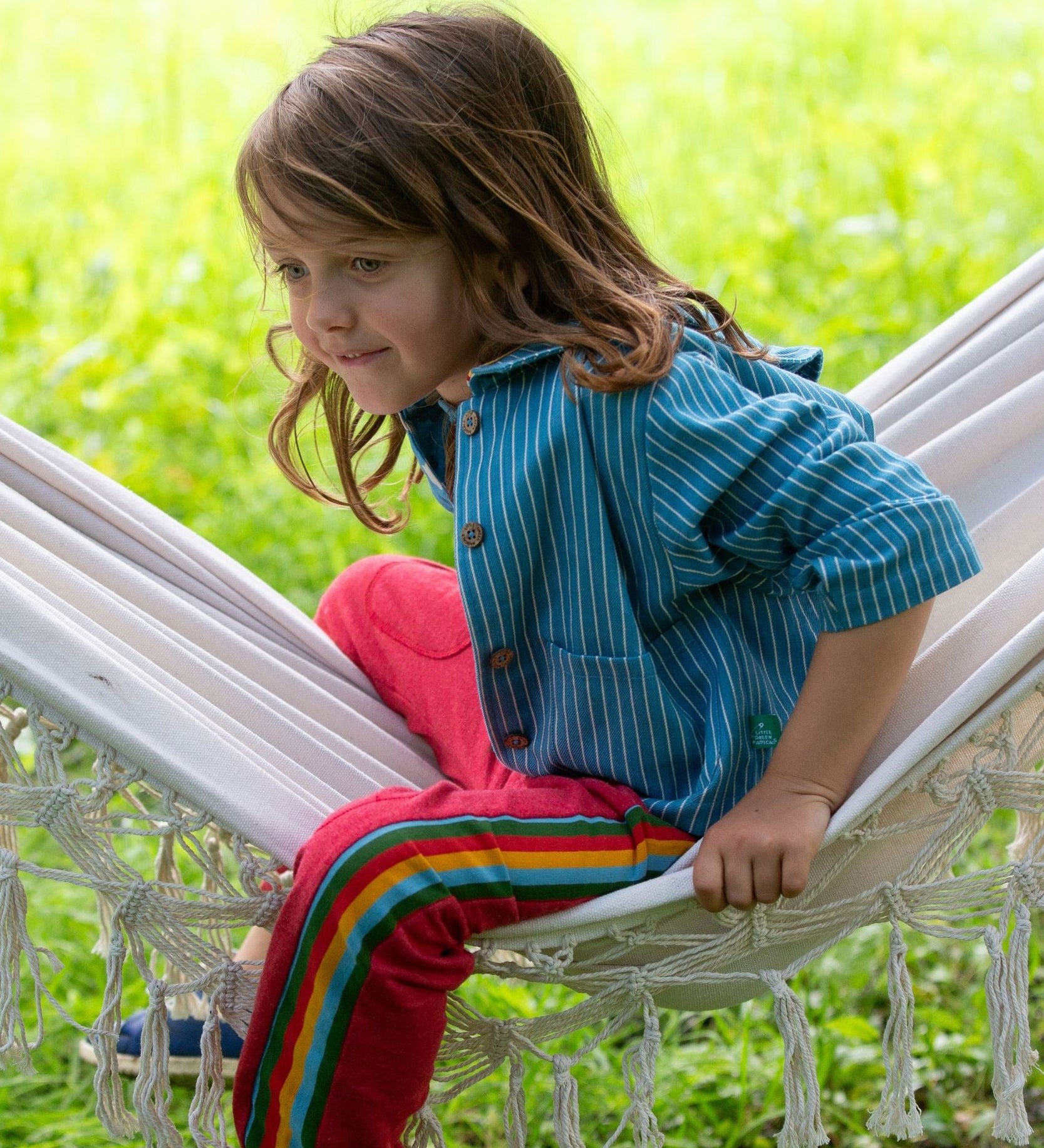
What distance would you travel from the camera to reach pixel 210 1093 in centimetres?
116

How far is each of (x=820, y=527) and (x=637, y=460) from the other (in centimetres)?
16

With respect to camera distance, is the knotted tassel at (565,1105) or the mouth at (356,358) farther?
the mouth at (356,358)

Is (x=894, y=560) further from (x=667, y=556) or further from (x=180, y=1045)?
(x=180, y=1045)

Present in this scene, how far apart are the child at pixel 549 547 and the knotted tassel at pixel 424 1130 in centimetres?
4

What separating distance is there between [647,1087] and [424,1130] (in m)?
0.19

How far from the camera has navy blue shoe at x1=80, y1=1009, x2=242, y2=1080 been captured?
1.65 meters

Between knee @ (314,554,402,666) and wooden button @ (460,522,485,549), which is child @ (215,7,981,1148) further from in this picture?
knee @ (314,554,402,666)

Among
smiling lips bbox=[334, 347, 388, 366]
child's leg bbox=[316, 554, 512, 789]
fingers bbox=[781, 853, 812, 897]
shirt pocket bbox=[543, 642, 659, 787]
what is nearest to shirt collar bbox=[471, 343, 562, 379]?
smiling lips bbox=[334, 347, 388, 366]

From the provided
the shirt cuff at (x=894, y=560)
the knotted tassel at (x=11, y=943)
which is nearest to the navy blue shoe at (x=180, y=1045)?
the knotted tassel at (x=11, y=943)

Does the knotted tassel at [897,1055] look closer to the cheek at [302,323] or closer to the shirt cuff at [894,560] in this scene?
the shirt cuff at [894,560]

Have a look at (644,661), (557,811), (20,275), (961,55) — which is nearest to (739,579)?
(644,661)

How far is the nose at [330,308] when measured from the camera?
129 centimetres

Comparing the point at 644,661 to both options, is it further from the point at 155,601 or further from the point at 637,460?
the point at 155,601

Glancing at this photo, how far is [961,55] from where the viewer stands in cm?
444
